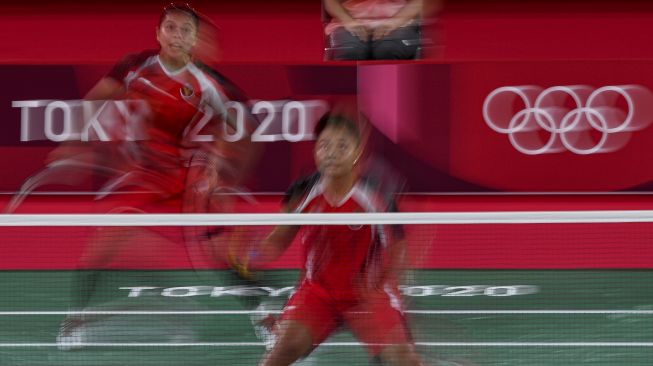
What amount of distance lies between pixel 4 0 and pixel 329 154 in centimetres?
625

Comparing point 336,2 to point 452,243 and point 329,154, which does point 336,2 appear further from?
point 329,154

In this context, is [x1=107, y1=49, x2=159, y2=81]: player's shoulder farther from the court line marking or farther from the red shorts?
the red shorts

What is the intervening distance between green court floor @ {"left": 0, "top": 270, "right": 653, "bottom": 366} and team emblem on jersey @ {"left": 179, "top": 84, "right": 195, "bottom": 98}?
957 millimetres

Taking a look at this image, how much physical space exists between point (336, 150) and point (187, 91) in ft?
8.22

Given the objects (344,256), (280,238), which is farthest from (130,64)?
(344,256)

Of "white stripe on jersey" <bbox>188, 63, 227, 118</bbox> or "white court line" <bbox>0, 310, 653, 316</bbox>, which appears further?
"white stripe on jersey" <bbox>188, 63, 227, 118</bbox>

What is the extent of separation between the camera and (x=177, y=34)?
7.14 m

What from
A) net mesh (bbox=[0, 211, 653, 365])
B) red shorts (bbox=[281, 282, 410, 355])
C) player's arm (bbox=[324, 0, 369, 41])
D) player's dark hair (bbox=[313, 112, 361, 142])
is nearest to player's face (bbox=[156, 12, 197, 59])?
net mesh (bbox=[0, 211, 653, 365])

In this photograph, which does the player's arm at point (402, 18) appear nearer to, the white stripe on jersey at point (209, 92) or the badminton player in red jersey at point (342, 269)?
the white stripe on jersey at point (209, 92)

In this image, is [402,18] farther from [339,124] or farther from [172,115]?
[339,124]

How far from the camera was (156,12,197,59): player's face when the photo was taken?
702cm

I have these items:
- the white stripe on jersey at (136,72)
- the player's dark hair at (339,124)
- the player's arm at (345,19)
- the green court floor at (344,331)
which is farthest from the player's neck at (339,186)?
the player's arm at (345,19)

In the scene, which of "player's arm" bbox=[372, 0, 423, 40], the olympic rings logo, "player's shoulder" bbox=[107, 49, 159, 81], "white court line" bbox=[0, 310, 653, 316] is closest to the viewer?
"white court line" bbox=[0, 310, 653, 316]

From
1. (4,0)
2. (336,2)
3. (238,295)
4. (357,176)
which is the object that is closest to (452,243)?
(238,295)
